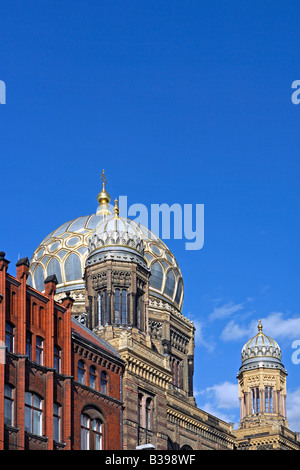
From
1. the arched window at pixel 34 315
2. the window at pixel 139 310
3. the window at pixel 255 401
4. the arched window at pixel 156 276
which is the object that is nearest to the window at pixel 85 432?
the arched window at pixel 34 315

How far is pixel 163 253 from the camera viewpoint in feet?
274

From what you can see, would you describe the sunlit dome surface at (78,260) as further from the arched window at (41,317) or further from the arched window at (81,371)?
the arched window at (41,317)

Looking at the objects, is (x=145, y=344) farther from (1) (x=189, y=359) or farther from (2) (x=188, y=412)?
(1) (x=189, y=359)

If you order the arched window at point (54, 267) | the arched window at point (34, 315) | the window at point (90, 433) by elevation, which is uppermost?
the arched window at point (54, 267)

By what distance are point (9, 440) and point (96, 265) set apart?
21.8m

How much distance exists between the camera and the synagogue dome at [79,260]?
262 feet

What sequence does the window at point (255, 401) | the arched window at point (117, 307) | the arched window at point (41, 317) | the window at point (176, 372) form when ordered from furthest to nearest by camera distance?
the window at point (255, 401)
the window at point (176, 372)
the arched window at point (117, 307)
the arched window at point (41, 317)

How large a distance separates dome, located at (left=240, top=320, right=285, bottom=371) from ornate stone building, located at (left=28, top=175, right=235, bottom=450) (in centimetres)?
598

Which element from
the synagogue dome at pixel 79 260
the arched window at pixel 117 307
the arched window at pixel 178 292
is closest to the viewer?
the arched window at pixel 117 307

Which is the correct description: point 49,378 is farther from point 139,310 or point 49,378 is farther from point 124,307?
point 139,310

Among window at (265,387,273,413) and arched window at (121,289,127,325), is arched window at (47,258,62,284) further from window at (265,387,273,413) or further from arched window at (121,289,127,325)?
window at (265,387,273,413)

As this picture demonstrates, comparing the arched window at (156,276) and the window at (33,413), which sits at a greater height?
the arched window at (156,276)

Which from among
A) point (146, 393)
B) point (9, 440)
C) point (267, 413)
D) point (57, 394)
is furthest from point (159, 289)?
point (9, 440)

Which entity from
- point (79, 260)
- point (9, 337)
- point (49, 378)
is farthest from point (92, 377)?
point (79, 260)
